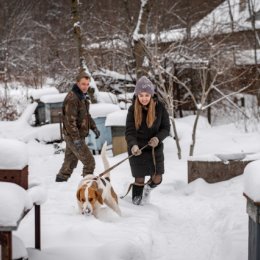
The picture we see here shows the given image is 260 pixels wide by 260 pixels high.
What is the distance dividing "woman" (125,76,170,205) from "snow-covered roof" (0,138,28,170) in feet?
6.69

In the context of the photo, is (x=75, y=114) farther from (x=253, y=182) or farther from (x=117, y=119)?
(x=253, y=182)

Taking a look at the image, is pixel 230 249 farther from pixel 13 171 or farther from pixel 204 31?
pixel 204 31

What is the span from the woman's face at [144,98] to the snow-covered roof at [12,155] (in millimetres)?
2151

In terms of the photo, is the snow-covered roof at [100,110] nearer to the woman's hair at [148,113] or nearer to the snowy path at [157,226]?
the snowy path at [157,226]

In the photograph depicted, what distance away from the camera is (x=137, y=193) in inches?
218

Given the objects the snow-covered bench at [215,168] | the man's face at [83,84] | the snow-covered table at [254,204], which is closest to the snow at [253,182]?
the snow-covered table at [254,204]

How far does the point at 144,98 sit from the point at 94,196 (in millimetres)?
1267

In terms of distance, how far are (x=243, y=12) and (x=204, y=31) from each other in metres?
13.3

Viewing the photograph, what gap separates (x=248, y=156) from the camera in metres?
6.91

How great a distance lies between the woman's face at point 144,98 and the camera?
515 cm

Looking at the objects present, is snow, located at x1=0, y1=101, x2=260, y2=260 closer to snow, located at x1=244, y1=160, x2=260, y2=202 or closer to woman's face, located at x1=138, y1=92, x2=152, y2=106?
snow, located at x1=244, y1=160, x2=260, y2=202

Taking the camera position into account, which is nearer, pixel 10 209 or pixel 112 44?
pixel 10 209

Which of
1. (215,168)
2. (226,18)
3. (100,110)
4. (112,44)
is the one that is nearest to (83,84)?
(215,168)

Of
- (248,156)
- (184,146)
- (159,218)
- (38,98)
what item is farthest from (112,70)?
Answer: (159,218)
